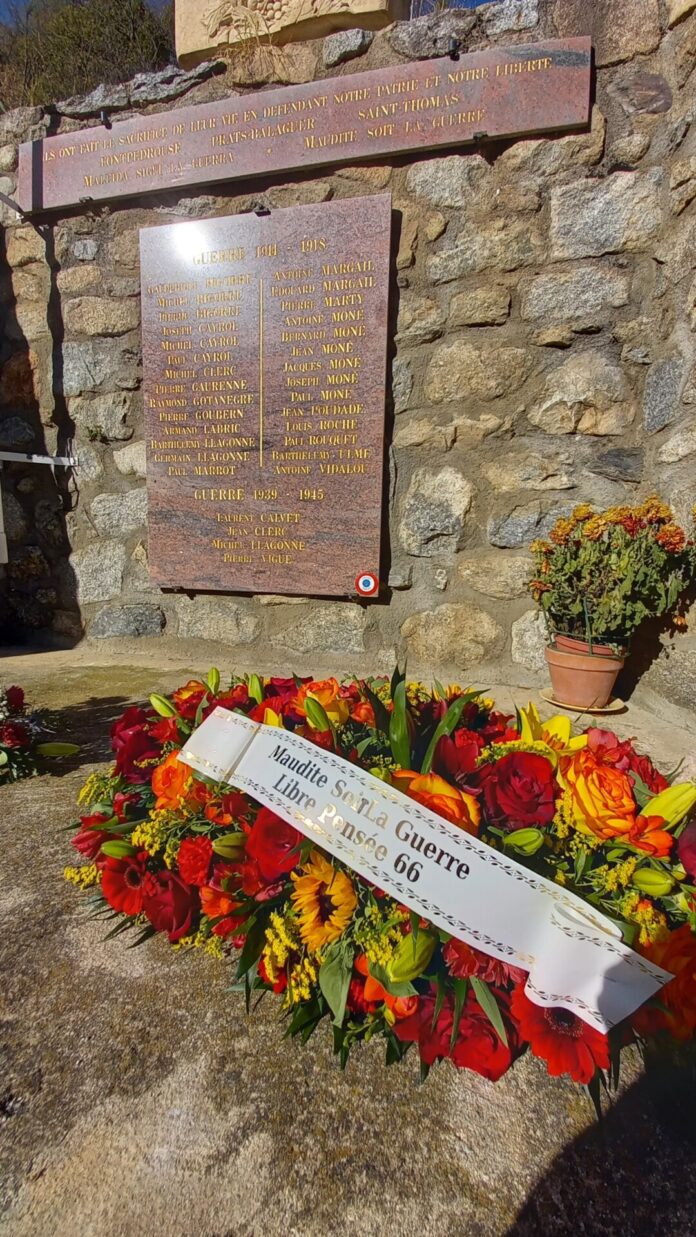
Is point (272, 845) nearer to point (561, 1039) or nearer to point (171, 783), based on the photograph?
point (171, 783)

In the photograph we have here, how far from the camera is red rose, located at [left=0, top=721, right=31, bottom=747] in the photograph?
5.61 feet

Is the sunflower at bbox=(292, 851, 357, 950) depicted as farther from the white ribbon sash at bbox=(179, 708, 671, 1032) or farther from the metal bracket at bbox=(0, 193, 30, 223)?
the metal bracket at bbox=(0, 193, 30, 223)

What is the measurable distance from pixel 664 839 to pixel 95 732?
1.76 meters

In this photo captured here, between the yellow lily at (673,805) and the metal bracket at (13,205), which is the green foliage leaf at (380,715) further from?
the metal bracket at (13,205)

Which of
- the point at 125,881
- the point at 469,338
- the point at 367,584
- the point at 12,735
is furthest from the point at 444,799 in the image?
the point at 469,338

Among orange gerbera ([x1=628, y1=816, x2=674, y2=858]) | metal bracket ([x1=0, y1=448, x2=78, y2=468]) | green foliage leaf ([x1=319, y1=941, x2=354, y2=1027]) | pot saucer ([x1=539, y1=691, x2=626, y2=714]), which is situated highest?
metal bracket ([x1=0, y1=448, x2=78, y2=468])

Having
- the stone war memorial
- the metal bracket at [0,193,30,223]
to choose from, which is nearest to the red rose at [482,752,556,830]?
the stone war memorial

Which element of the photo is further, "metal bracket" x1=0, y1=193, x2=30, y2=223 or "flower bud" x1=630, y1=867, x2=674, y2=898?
"metal bracket" x1=0, y1=193, x2=30, y2=223

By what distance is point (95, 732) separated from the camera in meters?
2.09

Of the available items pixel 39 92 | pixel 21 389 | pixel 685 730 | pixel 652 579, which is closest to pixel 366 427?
pixel 652 579

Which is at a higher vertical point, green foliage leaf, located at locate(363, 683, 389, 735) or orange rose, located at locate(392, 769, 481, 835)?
green foliage leaf, located at locate(363, 683, 389, 735)

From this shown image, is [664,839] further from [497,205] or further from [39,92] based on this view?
[39,92]

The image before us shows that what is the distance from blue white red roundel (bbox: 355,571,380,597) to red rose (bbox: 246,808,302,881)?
2.13 m

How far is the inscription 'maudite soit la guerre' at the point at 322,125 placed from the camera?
265cm
